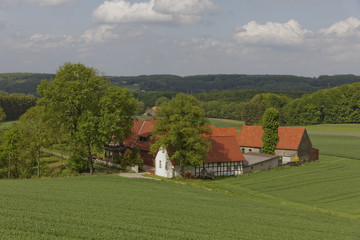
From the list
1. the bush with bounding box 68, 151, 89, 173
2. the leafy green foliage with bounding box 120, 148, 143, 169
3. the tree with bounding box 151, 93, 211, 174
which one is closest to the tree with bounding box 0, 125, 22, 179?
the bush with bounding box 68, 151, 89, 173

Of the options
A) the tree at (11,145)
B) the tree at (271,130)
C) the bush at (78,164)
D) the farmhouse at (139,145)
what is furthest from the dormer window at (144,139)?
the tree at (271,130)

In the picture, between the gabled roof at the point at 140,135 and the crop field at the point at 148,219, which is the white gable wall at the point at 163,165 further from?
the crop field at the point at 148,219

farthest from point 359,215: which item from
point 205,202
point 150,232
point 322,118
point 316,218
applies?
point 322,118

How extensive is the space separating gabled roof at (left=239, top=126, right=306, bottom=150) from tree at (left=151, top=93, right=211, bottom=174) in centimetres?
1813

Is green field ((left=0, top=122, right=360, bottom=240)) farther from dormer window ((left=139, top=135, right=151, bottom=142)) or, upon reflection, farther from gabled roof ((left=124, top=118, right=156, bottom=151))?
dormer window ((left=139, top=135, right=151, bottom=142))

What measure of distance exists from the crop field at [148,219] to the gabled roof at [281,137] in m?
32.0

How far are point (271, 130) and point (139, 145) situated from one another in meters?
21.4

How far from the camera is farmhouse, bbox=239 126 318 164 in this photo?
55.7m

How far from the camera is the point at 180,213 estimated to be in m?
20.5

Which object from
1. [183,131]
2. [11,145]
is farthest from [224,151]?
[11,145]

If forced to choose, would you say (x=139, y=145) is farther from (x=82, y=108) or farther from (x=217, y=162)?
(x=217, y=162)

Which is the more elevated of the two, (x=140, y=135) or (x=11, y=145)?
(x=140, y=135)

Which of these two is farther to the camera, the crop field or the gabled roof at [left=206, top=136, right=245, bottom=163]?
the gabled roof at [left=206, top=136, right=245, bottom=163]

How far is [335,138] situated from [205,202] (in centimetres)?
6854
